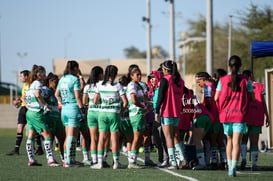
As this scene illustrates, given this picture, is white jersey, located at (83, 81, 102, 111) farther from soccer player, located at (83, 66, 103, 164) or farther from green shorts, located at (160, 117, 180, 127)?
green shorts, located at (160, 117, 180, 127)

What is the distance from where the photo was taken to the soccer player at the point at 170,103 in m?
15.1

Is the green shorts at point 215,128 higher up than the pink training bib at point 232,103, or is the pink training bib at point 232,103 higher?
the pink training bib at point 232,103

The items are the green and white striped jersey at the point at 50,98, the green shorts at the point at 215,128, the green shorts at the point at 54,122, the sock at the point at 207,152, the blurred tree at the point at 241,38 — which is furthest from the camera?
the blurred tree at the point at 241,38

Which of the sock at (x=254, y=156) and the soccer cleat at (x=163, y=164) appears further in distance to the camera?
the soccer cleat at (x=163, y=164)

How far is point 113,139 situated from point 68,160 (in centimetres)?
102

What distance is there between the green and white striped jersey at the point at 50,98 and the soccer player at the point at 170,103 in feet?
8.28

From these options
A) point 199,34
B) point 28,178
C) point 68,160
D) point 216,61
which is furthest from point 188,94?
point 199,34

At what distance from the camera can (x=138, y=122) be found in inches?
623

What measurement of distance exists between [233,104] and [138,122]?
108 inches

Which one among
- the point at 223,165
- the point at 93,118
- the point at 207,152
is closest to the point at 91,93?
the point at 93,118

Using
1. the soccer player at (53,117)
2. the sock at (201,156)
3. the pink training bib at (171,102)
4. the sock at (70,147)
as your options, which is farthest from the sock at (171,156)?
the soccer player at (53,117)

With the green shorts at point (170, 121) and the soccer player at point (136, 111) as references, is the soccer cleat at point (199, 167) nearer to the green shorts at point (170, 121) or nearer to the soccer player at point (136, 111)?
the green shorts at point (170, 121)

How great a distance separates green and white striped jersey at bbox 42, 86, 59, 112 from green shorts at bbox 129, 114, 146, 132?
1.76 m

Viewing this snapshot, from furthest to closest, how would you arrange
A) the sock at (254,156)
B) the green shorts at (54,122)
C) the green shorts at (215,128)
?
the green shorts at (54,122) → the green shorts at (215,128) → the sock at (254,156)
